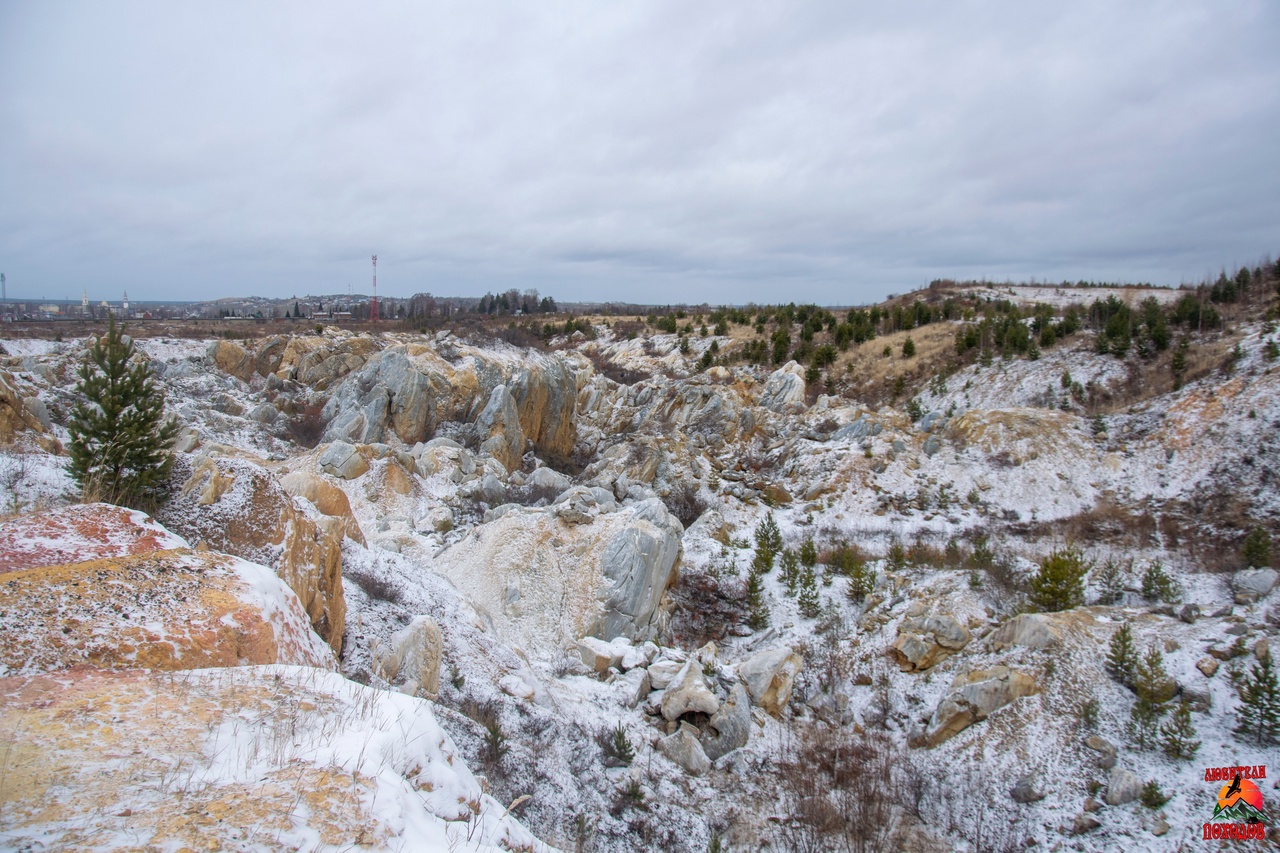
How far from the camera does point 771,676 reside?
30.2 ft

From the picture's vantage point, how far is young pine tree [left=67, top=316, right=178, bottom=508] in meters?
7.68

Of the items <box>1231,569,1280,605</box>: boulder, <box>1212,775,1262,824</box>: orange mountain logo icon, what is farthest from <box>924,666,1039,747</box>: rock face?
<box>1231,569,1280,605</box>: boulder

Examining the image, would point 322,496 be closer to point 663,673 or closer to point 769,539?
point 663,673

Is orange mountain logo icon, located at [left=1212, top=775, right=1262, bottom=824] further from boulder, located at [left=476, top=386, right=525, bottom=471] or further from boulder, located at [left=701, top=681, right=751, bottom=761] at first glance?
boulder, located at [left=476, top=386, right=525, bottom=471]

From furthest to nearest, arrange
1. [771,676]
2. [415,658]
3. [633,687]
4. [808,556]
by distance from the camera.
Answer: [808,556]
[633,687]
[771,676]
[415,658]

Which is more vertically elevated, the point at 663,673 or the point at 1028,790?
the point at 663,673

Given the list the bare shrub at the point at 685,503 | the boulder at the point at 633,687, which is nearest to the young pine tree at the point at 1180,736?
the boulder at the point at 633,687

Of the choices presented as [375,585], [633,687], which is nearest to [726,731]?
[633,687]

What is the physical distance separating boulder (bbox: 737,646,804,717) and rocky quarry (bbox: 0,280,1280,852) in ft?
0.31

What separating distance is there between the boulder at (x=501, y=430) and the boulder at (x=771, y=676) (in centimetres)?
1486

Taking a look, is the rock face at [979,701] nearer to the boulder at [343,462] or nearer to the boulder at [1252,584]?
the boulder at [1252,584]

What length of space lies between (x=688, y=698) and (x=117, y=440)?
8448 millimetres

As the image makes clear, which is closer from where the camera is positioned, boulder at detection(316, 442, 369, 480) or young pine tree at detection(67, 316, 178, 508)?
young pine tree at detection(67, 316, 178, 508)

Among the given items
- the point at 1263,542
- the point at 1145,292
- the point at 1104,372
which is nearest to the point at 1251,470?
the point at 1263,542
